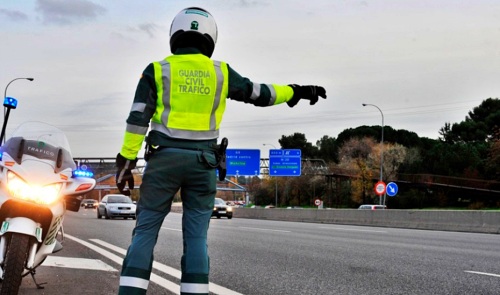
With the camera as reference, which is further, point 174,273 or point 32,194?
point 174,273

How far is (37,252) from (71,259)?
146 inches

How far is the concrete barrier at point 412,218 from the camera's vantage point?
64.4 feet

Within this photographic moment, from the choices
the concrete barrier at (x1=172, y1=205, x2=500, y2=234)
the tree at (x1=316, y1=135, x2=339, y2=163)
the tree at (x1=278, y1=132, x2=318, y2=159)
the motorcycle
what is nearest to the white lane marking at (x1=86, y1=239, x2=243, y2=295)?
the motorcycle

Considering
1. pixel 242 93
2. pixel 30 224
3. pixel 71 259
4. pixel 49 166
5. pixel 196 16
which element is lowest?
pixel 71 259

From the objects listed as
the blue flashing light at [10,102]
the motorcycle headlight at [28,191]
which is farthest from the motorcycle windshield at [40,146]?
the blue flashing light at [10,102]

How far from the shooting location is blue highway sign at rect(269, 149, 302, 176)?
159 ft

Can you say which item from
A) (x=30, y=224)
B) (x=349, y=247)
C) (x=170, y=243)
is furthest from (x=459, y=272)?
(x=170, y=243)

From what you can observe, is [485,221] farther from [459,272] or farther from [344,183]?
[344,183]

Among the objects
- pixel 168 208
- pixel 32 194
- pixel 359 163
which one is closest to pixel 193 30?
pixel 168 208

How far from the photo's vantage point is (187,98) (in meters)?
4.24

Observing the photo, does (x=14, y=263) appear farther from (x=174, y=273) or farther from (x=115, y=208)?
(x=115, y=208)

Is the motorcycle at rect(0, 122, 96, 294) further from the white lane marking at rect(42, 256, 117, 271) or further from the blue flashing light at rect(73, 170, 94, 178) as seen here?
the white lane marking at rect(42, 256, 117, 271)

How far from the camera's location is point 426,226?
22109 millimetres

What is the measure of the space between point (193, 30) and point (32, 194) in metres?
1.99
